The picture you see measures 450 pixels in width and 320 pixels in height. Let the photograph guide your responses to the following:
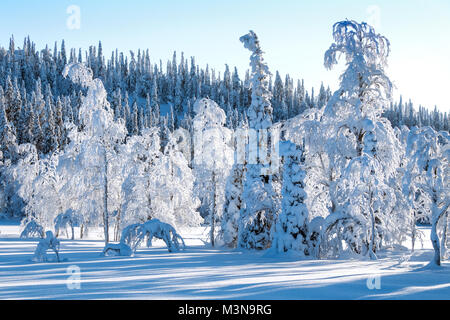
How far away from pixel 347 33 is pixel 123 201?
2042cm

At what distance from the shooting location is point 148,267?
12.2 meters

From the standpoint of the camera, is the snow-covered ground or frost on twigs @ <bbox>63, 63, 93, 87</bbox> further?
frost on twigs @ <bbox>63, 63, 93, 87</bbox>

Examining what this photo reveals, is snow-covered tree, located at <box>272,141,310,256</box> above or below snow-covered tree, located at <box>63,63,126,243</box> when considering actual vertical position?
below

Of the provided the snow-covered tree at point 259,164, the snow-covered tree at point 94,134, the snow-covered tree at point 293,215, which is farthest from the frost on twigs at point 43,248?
the snow-covered tree at point 259,164

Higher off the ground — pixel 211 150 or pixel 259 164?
pixel 211 150

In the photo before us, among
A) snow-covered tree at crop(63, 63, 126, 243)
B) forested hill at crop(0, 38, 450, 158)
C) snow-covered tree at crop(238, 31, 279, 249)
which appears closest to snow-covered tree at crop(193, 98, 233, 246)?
snow-covered tree at crop(238, 31, 279, 249)

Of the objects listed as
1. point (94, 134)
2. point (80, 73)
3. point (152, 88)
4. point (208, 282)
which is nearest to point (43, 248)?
point (208, 282)

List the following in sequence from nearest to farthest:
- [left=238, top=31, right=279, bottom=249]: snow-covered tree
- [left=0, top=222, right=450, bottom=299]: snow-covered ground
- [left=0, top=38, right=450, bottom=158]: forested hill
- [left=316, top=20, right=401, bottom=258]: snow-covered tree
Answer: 1. [left=0, top=222, right=450, bottom=299]: snow-covered ground
2. [left=316, top=20, right=401, bottom=258]: snow-covered tree
3. [left=238, top=31, right=279, bottom=249]: snow-covered tree
4. [left=0, top=38, right=450, bottom=158]: forested hill

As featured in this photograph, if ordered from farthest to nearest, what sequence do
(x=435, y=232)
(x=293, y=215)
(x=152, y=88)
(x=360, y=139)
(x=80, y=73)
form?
(x=152, y=88), (x=80, y=73), (x=360, y=139), (x=293, y=215), (x=435, y=232)

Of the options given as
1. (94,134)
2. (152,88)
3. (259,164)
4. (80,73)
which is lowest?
(259,164)

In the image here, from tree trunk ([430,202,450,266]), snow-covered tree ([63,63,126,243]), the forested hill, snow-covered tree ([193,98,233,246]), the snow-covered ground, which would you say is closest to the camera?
the snow-covered ground

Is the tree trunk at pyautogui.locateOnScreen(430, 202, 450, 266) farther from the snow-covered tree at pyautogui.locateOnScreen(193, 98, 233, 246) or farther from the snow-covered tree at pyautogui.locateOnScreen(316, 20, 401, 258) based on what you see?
the snow-covered tree at pyautogui.locateOnScreen(193, 98, 233, 246)

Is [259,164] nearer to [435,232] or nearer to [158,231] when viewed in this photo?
[158,231]
